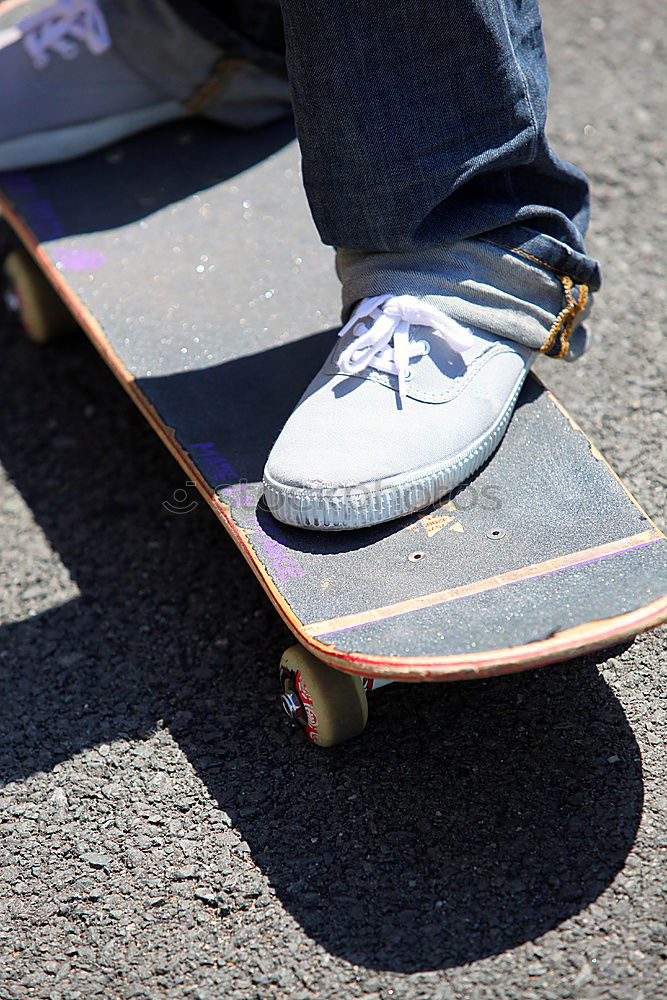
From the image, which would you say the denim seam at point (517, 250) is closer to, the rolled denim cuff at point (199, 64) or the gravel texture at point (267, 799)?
the gravel texture at point (267, 799)

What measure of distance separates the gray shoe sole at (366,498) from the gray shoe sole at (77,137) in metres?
1.32

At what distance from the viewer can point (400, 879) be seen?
148cm

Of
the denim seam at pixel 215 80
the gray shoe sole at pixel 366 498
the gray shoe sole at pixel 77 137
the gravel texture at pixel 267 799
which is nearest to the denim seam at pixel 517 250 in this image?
the gray shoe sole at pixel 366 498

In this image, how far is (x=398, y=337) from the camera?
5.50 ft

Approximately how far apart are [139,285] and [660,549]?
4.13 ft

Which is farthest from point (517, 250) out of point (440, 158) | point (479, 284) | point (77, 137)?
point (77, 137)

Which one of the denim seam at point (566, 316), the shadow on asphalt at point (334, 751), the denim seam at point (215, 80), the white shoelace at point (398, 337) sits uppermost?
the denim seam at point (215, 80)

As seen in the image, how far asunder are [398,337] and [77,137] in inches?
50.4

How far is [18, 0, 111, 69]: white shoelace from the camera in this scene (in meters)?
2.48

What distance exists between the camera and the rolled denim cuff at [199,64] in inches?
97.6

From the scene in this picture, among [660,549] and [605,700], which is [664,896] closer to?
[605,700]

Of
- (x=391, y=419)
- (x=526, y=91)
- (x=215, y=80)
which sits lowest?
(x=391, y=419)

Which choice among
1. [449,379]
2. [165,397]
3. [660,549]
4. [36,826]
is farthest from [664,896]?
[165,397]

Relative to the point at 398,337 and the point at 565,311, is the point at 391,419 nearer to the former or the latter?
the point at 398,337
